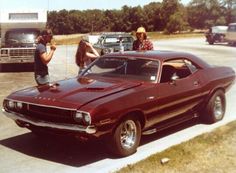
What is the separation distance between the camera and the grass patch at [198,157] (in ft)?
18.3

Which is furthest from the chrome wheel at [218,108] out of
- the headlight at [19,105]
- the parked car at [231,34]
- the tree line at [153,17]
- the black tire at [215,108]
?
the tree line at [153,17]

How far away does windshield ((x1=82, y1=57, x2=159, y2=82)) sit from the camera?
275 inches

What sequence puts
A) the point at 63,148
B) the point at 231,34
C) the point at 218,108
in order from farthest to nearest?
the point at 231,34 → the point at 218,108 → the point at 63,148

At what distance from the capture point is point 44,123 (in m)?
6.00

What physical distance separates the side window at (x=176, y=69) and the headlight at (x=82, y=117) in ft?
5.90

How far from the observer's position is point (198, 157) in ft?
19.8

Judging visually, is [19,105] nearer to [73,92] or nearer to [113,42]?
[73,92]

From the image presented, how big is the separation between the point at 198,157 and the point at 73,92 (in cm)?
201

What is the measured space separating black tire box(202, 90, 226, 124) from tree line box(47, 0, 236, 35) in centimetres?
7182

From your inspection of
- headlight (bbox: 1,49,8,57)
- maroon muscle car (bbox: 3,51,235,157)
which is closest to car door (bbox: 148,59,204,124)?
maroon muscle car (bbox: 3,51,235,157)

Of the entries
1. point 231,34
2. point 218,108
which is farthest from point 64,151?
point 231,34

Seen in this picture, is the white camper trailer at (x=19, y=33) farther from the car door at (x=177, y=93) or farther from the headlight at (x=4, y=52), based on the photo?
the car door at (x=177, y=93)

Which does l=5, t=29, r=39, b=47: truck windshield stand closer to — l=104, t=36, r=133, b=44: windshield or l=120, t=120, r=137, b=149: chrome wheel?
l=104, t=36, r=133, b=44: windshield

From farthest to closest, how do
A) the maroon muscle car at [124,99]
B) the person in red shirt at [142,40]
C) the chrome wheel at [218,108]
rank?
1. the person in red shirt at [142,40]
2. the chrome wheel at [218,108]
3. the maroon muscle car at [124,99]
